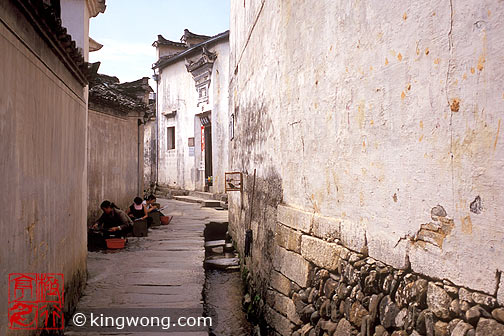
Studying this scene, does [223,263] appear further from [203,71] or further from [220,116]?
[203,71]

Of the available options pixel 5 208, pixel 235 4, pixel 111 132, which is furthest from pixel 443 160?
pixel 111 132

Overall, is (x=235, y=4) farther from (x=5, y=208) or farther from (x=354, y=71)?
(x=5, y=208)

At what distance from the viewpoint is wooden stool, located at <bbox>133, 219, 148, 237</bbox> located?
902 cm

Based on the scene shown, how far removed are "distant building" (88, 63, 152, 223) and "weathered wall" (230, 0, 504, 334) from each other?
5.61 meters

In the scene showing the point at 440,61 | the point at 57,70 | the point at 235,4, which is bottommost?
the point at 440,61

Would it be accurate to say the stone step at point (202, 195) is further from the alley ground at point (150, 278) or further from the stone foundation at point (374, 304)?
the stone foundation at point (374, 304)

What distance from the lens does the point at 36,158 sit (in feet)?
10.9

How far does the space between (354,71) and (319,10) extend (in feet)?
2.84

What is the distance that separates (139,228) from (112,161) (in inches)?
84.9

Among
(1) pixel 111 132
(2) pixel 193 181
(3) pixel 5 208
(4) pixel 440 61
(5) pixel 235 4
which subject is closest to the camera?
(4) pixel 440 61

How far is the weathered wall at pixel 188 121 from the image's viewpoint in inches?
642

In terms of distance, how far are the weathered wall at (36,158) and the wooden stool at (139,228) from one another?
12.6 ft

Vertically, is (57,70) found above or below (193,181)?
above

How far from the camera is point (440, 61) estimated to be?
2186 mm
